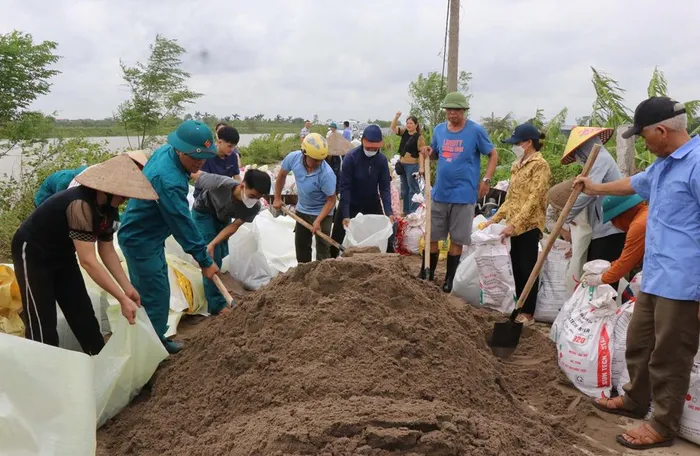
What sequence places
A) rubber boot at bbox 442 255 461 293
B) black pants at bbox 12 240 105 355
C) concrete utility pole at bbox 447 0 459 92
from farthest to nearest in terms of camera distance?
concrete utility pole at bbox 447 0 459 92 → rubber boot at bbox 442 255 461 293 → black pants at bbox 12 240 105 355

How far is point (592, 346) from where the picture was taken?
10.4 ft

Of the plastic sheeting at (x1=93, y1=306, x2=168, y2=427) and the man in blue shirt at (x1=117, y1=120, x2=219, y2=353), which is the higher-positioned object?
the man in blue shirt at (x1=117, y1=120, x2=219, y2=353)

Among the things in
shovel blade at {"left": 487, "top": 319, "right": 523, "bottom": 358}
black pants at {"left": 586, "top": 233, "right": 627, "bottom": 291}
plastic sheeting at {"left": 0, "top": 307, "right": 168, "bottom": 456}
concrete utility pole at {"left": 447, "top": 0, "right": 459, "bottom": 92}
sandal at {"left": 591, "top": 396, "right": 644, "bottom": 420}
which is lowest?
sandal at {"left": 591, "top": 396, "right": 644, "bottom": 420}

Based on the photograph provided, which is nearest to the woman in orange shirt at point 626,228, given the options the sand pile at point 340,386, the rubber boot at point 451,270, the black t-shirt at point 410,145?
the sand pile at point 340,386

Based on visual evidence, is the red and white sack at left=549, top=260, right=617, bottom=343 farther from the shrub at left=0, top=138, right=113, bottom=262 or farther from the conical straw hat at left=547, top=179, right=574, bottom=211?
the shrub at left=0, top=138, right=113, bottom=262

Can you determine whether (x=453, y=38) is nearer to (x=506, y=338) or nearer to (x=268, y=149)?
(x=506, y=338)

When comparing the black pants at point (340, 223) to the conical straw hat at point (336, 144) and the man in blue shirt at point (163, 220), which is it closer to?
the conical straw hat at point (336, 144)

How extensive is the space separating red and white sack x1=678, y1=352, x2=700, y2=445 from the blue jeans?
521cm

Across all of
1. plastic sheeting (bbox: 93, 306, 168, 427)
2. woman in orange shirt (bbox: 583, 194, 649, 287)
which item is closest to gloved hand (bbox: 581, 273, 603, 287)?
woman in orange shirt (bbox: 583, 194, 649, 287)

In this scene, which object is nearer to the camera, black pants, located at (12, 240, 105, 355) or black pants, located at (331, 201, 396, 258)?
black pants, located at (12, 240, 105, 355)

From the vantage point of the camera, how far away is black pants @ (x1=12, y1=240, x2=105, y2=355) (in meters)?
2.79

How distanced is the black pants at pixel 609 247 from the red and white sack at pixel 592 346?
54cm

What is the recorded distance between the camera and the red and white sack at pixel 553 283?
4.29m

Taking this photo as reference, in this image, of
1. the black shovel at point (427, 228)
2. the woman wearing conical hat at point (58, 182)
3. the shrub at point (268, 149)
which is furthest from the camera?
the shrub at point (268, 149)
